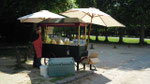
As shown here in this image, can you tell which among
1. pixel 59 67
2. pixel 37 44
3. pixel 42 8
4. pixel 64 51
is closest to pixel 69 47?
pixel 64 51

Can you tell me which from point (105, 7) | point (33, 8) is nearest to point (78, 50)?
point (33, 8)

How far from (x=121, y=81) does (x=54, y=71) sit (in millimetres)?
2607

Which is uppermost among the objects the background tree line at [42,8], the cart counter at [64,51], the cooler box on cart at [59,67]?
the background tree line at [42,8]

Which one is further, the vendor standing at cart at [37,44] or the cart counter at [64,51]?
the vendor standing at cart at [37,44]

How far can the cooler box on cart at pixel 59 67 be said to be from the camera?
656 centimetres

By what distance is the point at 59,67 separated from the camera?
21.7 feet

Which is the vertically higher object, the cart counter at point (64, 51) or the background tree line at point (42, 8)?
the background tree line at point (42, 8)

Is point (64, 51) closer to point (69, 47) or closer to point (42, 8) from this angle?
point (69, 47)

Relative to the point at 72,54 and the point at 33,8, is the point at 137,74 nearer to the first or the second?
the point at 72,54

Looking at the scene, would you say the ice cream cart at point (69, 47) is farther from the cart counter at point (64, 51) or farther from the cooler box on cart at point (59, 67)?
Result: the cooler box on cart at point (59, 67)

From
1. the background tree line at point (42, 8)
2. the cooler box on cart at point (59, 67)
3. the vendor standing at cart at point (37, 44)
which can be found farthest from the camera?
the background tree line at point (42, 8)

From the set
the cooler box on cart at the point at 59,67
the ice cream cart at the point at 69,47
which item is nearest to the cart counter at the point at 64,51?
the ice cream cart at the point at 69,47

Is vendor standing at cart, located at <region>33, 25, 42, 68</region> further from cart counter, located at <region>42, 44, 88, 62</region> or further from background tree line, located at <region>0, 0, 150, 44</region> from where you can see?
background tree line, located at <region>0, 0, 150, 44</region>

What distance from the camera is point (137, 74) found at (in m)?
8.06
